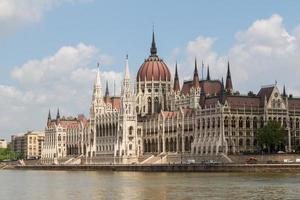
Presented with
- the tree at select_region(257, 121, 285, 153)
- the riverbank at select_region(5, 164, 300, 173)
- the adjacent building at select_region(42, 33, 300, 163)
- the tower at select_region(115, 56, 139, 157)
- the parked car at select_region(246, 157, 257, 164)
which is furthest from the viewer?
the tower at select_region(115, 56, 139, 157)

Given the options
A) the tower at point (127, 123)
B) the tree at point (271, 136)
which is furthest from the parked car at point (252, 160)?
the tower at point (127, 123)

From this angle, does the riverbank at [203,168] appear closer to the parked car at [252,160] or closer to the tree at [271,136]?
the parked car at [252,160]

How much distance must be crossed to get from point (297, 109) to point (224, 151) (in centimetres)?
2160

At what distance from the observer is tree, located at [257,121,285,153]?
142m

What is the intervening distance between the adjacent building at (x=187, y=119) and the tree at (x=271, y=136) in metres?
5.32

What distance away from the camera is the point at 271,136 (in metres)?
142

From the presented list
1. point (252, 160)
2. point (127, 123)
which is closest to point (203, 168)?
point (252, 160)

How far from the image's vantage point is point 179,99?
613ft

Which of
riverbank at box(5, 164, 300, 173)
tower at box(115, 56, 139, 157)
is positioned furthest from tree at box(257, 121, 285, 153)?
tower at box(115, 56, 139, 157)

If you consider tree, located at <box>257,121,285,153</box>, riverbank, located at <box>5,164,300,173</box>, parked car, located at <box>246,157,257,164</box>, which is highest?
tree, located at <box>257,121,285,153</box>

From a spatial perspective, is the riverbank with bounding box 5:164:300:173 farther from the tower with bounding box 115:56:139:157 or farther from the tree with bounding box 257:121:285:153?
the tree with bounding box 257:121:285:153

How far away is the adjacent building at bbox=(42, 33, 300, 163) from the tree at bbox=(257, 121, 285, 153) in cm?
532

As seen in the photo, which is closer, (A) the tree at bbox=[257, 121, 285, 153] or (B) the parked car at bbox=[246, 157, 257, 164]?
(B) the parked car at bbox=[246, 157, 257, 164]

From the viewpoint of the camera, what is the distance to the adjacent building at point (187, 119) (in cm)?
15175
